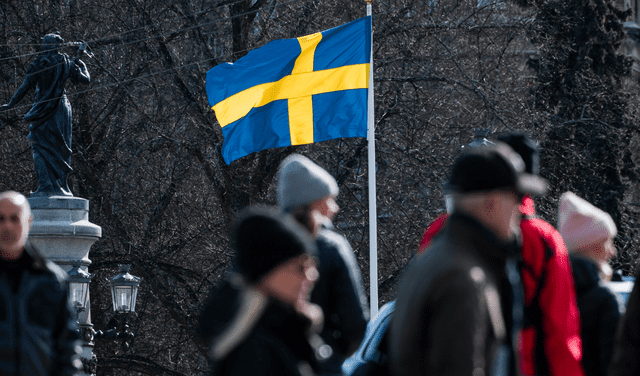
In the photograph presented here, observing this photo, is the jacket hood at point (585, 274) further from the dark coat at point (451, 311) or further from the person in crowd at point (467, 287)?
the dark coat at point (451, 311)

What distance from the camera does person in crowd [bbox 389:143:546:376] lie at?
9.75 feet

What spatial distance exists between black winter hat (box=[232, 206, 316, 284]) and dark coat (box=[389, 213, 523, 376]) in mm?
349

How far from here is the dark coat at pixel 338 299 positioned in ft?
15.7

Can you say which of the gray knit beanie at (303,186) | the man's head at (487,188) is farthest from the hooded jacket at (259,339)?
the gray knit beanie at (303,186)

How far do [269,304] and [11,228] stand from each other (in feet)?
6.28

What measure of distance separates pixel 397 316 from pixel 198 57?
16322mm

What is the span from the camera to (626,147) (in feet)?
67.8

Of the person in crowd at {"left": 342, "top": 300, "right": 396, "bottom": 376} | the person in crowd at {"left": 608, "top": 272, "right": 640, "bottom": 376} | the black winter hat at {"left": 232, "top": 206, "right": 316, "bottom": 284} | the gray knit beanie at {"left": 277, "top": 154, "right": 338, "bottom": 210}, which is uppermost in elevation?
the gray knit beanie at {"left": 277, "top": 154, "right": 338, "bottom": 210}

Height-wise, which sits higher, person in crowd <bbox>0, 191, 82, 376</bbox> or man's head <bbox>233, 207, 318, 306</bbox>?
man's head <bbox>233, 207, 318, 306</bbox>

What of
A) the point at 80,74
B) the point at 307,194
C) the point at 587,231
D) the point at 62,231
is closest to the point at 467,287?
the point at 307,194

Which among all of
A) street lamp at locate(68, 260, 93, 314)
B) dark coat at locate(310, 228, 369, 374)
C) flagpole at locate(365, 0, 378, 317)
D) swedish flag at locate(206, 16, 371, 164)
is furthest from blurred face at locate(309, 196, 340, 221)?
street lamp at locate(68, 260, 93, 314)

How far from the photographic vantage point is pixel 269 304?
3219 mm

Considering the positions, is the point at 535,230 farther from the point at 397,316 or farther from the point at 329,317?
the point at 397,316

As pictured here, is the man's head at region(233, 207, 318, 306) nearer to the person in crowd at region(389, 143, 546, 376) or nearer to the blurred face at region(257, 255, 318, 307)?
the blurred face at region(257, 255, 318, 307)
